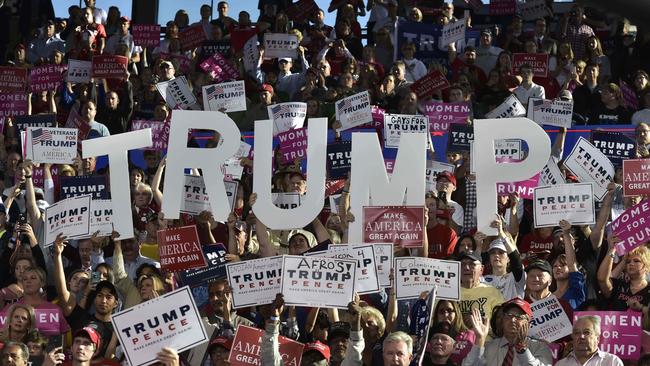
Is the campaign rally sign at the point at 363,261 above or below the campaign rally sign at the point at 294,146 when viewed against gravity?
below

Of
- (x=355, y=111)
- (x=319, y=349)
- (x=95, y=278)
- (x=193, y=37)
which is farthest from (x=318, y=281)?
(x=193, y=37)

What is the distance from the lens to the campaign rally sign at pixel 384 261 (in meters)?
9.51

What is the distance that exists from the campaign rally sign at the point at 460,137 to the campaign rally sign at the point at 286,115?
5.56 feet

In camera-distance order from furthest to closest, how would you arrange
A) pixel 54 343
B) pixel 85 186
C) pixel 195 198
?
pixel 85 186
pixel 195 198
pixel 54 343

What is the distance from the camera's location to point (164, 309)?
335 inches

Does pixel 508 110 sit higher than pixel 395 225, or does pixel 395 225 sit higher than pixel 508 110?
pixel 508 110

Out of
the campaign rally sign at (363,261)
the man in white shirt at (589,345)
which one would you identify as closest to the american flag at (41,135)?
the campaign rally sign at (363,261)

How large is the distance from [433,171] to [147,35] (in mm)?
7118

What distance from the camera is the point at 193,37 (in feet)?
59.6

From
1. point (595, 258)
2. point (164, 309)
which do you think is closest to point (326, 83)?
point (595, 258)

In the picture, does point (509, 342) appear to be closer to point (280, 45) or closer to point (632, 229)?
point (632, 229)

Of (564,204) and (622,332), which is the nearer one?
(622,332)

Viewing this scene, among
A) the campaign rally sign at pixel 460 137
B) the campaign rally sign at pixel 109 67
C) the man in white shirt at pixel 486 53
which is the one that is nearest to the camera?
the campaign rally sign at pixel 460 137

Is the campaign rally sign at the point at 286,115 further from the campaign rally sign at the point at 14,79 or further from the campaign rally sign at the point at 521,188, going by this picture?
the campaign rally sign at the point at 14,79
